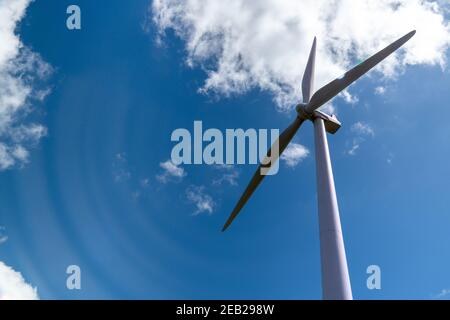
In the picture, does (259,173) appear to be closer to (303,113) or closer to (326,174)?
(303,113)

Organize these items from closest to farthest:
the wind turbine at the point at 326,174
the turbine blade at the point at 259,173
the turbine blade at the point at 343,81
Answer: the wind turbine at the point at 326,174
the turbine blade at the point at 343,81
the turbine blade at the point at 259,173

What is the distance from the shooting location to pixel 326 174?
19.7 metres

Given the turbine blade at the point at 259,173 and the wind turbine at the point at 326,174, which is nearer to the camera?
the wind turbine at the point at 326,174

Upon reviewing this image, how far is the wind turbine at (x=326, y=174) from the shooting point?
51.9 ft

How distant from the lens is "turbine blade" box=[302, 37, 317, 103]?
27.9 metres

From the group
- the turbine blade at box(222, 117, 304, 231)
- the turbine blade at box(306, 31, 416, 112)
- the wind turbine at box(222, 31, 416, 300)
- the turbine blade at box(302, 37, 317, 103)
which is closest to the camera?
the wind turbine at box(222, 31, 416, 300)

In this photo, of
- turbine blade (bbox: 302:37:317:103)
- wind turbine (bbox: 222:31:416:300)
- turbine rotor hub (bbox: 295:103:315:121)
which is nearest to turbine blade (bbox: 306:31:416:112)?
wind turbine (bbox: 222:31:416:300)

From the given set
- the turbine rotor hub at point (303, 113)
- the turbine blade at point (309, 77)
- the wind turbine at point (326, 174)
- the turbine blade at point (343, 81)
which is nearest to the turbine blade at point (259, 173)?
the wind turbine at point (326, 174)

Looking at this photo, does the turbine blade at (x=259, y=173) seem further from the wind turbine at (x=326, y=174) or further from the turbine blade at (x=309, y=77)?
the turbine blade at (x=309, y=77)

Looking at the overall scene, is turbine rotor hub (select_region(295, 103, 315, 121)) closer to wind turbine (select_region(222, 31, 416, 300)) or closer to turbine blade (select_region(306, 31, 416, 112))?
wind turbine (select_region(222, 31, 416, 300))

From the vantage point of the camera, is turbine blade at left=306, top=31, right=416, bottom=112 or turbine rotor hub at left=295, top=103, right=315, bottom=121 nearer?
turbine blade at left=306, top=31, right=416, bottom=112
